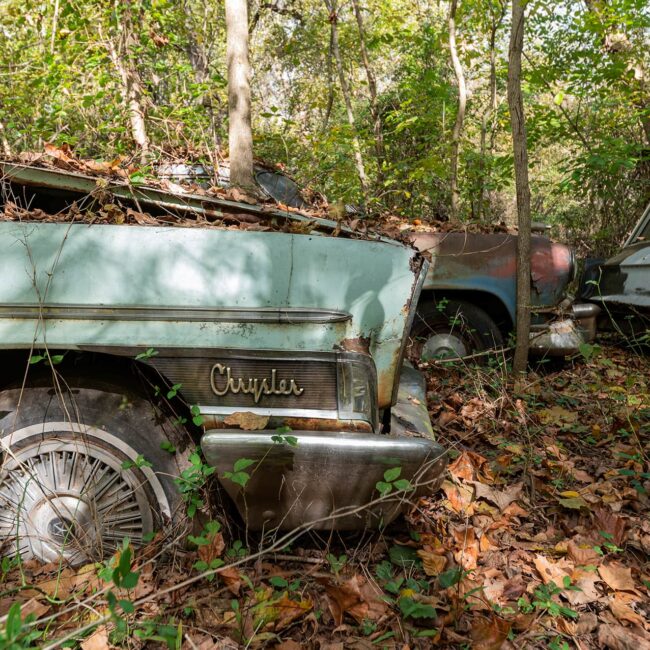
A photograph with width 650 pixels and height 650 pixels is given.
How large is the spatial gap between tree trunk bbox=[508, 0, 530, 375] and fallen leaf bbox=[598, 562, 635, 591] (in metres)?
2.13

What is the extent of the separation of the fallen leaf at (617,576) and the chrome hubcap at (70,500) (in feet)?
5.94

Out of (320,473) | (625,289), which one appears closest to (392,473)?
(320,473)

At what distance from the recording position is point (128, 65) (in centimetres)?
659

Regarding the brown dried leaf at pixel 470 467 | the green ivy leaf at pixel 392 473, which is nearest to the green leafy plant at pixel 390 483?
the green ivy leaf at pixel 392 473

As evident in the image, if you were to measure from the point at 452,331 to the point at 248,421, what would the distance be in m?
2.86

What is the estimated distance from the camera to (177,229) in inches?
75.4

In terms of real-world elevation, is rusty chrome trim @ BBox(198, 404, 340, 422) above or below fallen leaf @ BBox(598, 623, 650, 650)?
above

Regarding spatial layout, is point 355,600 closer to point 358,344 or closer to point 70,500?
point 358,344

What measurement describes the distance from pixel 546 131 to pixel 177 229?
7.70 meters

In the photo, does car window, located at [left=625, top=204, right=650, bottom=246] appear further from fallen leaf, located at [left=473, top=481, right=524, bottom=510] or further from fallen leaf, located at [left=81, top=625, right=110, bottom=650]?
fallen leaf, located at [left=81, top=625, right=110, bottom=650]

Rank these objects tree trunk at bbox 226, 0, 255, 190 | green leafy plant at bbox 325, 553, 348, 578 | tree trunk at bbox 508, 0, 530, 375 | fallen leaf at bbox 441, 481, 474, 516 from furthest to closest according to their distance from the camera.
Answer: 1. tree trunk at bbox 226, 0, 255, 190
2. tree trunk at bbox 508, 0, 530, 375
3. fallen leaf at bbox 441, 481, 474, 516
4. green leafy plant at bbox 325, 553, 348, 578

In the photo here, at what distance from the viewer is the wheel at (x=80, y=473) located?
2.01 metres

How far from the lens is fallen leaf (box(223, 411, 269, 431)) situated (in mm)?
1903

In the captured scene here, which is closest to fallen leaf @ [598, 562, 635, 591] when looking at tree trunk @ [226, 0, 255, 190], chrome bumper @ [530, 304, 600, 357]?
chrome bumper @ [530, 304, 600, 357]
